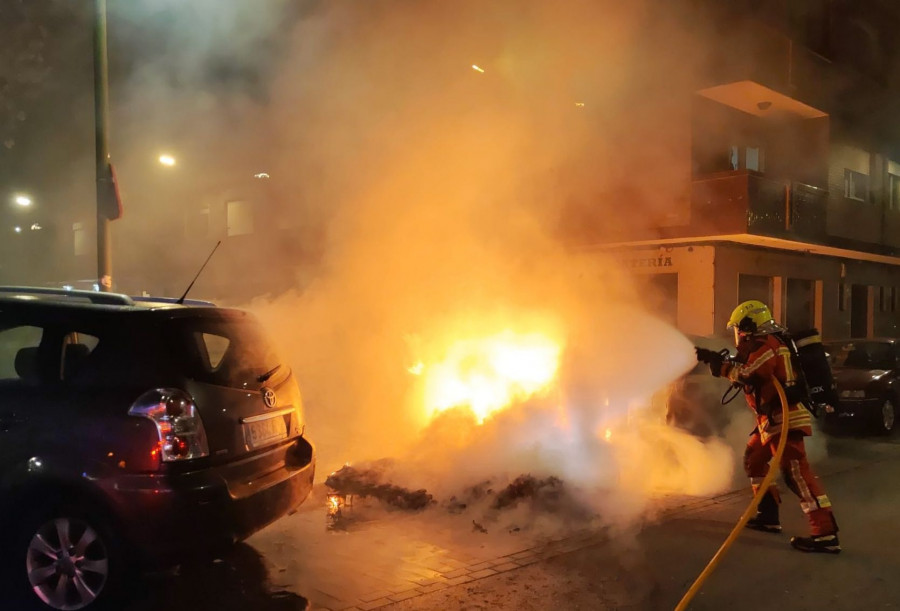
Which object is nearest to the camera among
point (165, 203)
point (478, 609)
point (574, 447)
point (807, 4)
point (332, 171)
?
point (478, 609)

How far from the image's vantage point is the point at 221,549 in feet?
11.0

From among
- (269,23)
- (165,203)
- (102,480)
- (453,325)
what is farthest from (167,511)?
(165,203)

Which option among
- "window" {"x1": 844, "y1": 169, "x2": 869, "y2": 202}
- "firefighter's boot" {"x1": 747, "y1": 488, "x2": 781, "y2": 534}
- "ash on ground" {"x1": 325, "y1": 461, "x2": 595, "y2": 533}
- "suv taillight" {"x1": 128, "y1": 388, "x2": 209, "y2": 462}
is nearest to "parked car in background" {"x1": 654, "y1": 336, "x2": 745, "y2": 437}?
"firefighter's boot" {"x1": 747, "y1": 488, "x2": 781, "y2": 534}

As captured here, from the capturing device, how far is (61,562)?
3.30 meters

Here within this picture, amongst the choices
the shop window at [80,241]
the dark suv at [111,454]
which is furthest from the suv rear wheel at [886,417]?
the shop window at [80,241]

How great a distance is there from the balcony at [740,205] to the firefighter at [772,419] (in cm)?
721

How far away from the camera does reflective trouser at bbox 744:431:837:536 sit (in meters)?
4.45

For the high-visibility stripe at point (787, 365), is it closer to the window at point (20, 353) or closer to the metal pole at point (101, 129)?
the window at point (20, 353)

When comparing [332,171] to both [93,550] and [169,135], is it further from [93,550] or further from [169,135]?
[93,550]

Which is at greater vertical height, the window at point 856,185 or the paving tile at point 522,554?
the window at point 856,185

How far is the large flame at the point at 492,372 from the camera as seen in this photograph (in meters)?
6.11

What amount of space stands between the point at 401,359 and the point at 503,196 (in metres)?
2.01

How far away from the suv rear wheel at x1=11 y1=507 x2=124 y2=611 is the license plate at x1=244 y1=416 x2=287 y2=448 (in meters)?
0.73

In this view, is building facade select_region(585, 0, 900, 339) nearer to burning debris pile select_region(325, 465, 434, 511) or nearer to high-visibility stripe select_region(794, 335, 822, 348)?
high-visibility stripe select_region(794, 335, 822, 348)
